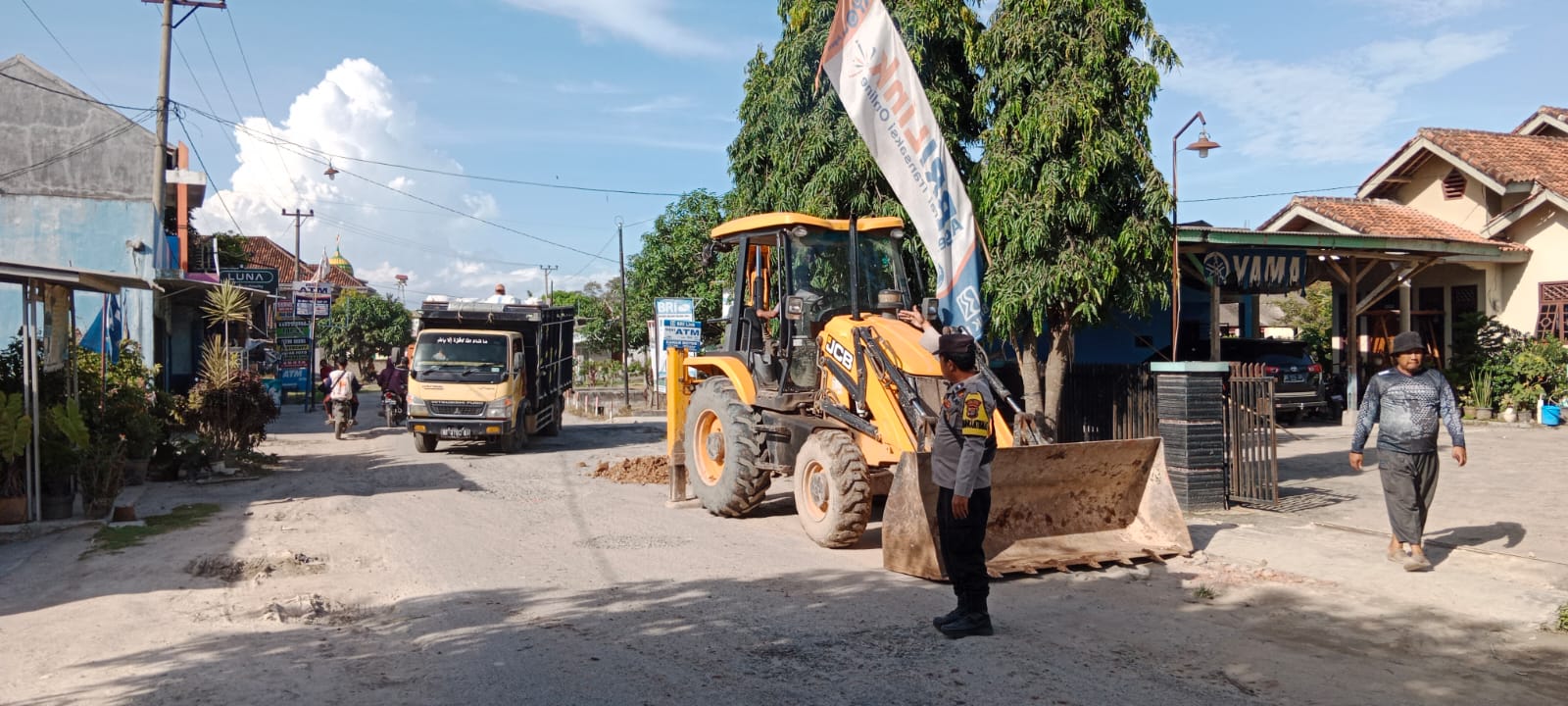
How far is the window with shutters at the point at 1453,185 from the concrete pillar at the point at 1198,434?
1663cm

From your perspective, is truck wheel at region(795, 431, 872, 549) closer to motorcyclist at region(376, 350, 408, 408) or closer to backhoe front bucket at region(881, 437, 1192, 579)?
backhoe front bucket at region(881, 437, 1192, 579)

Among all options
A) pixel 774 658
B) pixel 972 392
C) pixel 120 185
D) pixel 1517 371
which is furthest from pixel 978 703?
pixel 120 185

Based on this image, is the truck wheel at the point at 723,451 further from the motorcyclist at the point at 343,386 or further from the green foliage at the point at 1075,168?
the motorcyclist at the point at 343,386

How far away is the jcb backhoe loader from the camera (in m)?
7.36

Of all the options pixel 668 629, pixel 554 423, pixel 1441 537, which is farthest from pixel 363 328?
pixel 1441 537

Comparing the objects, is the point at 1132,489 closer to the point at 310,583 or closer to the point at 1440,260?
the point at 310,583

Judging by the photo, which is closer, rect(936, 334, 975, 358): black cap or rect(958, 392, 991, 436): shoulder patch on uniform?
rect(958, 392, 991, 436): shoulder patch on uniform

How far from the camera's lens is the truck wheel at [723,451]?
9.65 m

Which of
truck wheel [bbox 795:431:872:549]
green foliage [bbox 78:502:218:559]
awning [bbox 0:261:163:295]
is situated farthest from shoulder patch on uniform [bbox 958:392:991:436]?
awning [bbox 0:261:163:295]

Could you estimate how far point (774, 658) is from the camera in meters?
5.30

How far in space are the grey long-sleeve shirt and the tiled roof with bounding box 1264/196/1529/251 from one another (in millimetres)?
14709

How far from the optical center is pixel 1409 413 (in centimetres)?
727

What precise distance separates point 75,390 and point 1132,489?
→ 33.7 feet

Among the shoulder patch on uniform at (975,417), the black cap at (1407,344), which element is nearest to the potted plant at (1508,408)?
the black cap at (1407,344)
